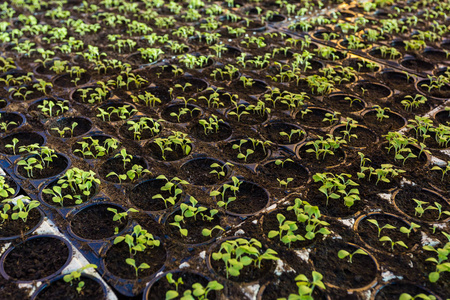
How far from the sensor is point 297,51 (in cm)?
548

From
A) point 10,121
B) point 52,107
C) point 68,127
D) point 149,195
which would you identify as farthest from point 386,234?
point 10,121

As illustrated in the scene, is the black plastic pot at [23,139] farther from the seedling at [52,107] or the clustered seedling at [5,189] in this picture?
the clustered seedling at [5,189]

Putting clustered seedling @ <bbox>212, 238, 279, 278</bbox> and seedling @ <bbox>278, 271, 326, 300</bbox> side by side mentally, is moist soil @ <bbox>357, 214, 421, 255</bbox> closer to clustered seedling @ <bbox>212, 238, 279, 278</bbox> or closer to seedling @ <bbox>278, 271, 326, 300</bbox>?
seedling @ <bbox>278, 271, 326, 300</bbox>

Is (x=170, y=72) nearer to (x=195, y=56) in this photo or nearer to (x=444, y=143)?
(x=195, y=56)

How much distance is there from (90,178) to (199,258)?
109 centimetres

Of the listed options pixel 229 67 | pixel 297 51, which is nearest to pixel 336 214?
pixel 229 67

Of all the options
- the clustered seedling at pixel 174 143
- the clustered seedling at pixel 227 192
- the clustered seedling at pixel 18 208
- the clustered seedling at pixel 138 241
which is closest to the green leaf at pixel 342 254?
the clustered seedling at pixel 227 192

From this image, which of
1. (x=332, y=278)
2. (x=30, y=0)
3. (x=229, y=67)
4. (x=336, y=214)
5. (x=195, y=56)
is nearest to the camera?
(x=332, y=278)

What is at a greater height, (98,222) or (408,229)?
(408,229)

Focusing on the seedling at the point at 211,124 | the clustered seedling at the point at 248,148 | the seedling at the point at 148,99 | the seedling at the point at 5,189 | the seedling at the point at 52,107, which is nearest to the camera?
the seedling at the point at 5,189

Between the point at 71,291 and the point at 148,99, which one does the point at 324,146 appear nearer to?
the point at 148,99

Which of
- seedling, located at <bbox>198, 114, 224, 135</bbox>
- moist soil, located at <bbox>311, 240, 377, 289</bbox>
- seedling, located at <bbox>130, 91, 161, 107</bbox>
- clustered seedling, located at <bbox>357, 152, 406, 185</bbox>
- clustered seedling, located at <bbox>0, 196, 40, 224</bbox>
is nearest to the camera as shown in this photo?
moist soil, located at <bbox>311, 240, 377, 289</bbox>

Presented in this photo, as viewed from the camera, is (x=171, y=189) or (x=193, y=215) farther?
(x=171, y=189)

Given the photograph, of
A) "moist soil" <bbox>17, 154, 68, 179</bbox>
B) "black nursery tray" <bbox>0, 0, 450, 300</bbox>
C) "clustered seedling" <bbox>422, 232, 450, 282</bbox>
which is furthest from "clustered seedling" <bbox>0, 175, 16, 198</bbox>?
"clustered seedling" <bbox>422, 232, 450, 282</bbox>
